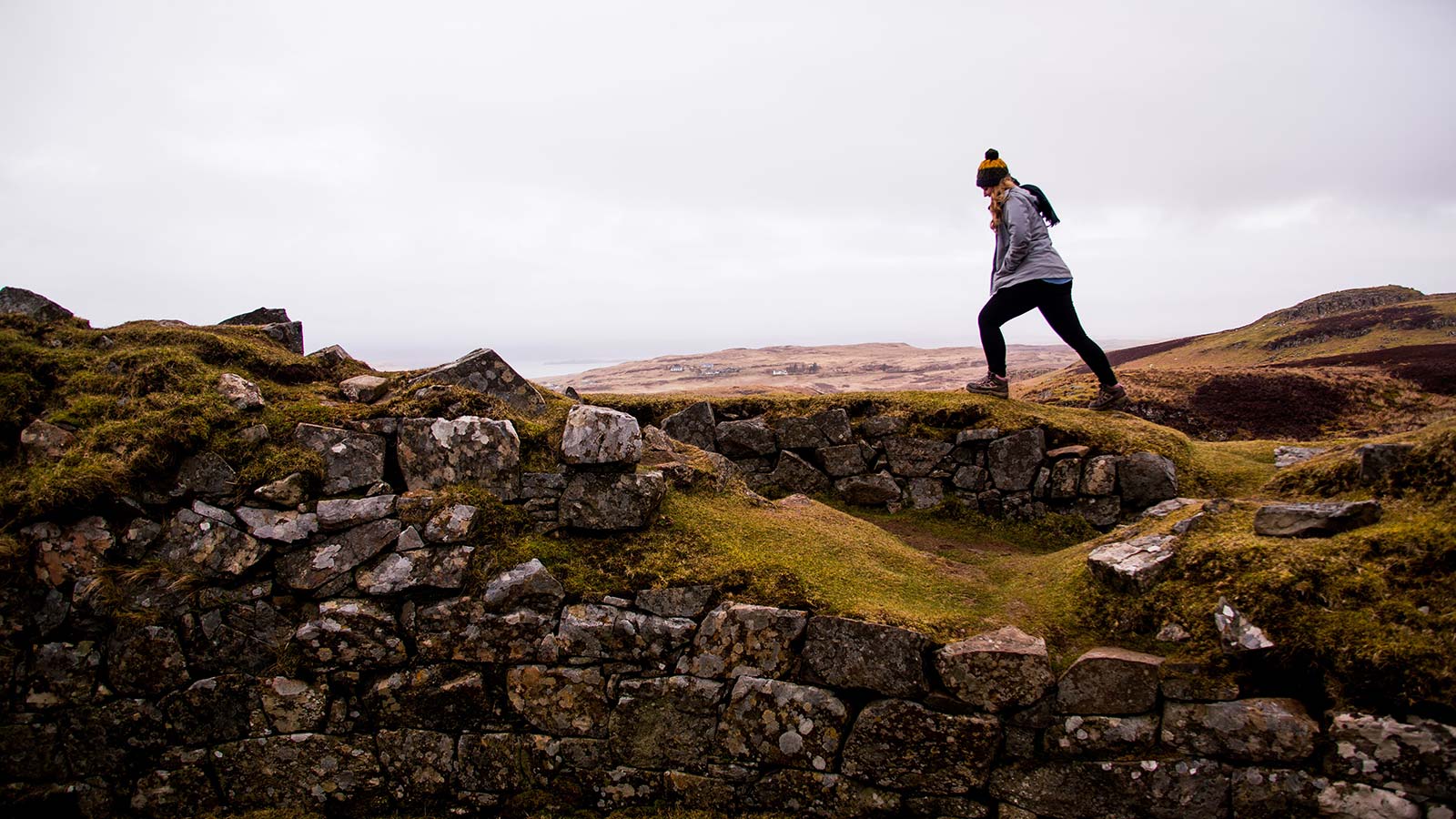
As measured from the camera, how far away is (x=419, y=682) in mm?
7152

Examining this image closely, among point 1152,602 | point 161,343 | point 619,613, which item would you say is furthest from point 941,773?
point 161,343

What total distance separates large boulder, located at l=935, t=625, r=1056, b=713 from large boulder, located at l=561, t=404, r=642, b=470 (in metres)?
4.30

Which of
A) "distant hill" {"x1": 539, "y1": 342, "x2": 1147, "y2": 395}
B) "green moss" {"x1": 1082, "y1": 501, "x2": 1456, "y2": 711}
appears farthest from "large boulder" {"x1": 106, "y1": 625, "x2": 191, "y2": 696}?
"distant hill" {"x1": 539, "y1": 342, "x2": 1147, "y2": 395}

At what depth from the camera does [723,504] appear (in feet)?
29.8

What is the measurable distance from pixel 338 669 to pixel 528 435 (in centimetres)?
339

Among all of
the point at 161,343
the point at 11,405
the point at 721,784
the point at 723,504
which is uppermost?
the point at 161,343

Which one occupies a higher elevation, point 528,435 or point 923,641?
point 528,435

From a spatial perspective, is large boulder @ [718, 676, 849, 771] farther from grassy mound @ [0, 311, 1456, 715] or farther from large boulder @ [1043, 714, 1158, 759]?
large boulder @ [1043, 714, 1158, 759]

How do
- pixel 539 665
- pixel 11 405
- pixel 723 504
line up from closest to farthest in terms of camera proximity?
pixel 539 665, pixel 11 405, pixel 723 504

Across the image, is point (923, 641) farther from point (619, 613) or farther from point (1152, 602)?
point (619, 613)

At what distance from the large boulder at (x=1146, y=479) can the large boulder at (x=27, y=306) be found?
16615 mm

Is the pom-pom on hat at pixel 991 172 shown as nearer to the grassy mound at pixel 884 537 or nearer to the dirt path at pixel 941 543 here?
the grassy mound at pixel 884 537

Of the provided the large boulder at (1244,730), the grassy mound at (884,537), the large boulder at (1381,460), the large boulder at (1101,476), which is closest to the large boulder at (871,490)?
the grassy mound at (884,537)

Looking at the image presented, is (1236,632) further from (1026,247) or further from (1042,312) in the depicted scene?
(1026,247)
